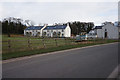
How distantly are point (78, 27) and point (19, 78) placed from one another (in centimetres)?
10435

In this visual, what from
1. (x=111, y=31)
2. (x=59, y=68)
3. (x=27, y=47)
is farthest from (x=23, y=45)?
(x=111, y=31)

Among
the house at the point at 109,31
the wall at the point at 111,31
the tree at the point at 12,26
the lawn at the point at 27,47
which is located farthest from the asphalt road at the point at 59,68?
the wall at the point at 111,31

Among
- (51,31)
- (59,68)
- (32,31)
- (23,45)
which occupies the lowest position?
(59,68)

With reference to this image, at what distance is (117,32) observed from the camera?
71312 mm

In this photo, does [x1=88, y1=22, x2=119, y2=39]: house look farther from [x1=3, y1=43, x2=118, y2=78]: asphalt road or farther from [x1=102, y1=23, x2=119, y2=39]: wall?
[x1=3, y1=43, x2=118, y2=78]: asphalt road

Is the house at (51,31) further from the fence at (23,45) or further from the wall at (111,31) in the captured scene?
the fence at (23,45)

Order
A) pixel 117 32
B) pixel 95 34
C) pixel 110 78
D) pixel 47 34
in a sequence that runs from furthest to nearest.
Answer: pixel 47 34 < pixel 95 34 < pixel 117 32 < pixel 110 78

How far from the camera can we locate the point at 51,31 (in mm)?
86625

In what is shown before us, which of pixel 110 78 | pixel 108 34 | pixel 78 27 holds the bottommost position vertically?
pixel 110 78

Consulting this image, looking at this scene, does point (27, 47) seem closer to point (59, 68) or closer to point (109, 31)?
point (59, 68)

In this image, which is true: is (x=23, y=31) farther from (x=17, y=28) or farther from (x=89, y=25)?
(x=89, y=25)

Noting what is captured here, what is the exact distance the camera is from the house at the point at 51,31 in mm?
82381

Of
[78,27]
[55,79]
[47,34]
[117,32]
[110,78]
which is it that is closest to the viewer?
[55,79]

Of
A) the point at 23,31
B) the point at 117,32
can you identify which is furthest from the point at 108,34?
the point at 23,31
